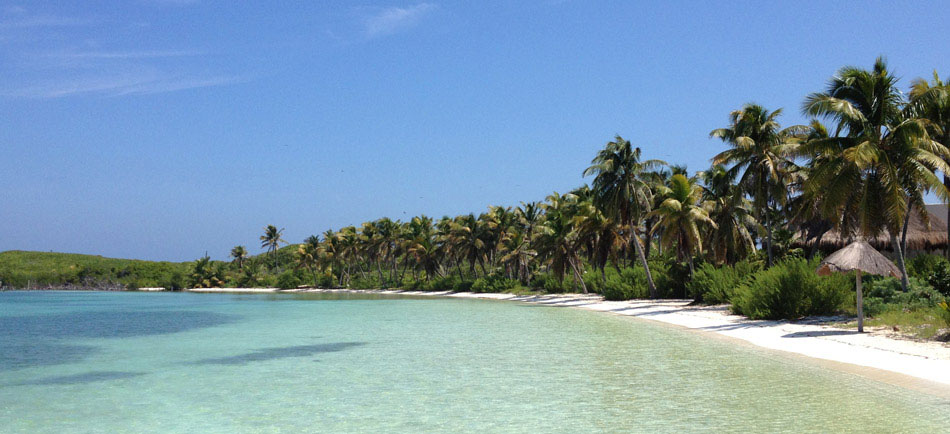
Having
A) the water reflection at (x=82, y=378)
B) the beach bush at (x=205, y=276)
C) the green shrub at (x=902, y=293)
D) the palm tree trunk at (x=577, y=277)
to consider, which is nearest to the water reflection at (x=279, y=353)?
the water reflection at (x=82, y=378)

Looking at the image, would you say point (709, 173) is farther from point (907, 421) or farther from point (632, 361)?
point (907, 421)

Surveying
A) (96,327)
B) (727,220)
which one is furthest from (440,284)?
(96,327)

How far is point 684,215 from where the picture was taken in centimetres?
3098

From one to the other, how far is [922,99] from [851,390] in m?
13.7

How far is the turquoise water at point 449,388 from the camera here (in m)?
8.80

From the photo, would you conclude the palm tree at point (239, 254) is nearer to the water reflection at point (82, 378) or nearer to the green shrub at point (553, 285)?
the green shrub at point (553, 285)

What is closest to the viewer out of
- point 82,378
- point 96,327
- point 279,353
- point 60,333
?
point 82,378

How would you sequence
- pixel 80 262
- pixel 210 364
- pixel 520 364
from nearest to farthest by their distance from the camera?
pixel 520 364, pixel 210 364, pixel 80 262

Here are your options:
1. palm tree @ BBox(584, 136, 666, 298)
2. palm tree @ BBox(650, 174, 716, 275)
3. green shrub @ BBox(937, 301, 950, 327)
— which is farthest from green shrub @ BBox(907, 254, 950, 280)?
palm tree @ BBox(584, 136, 666, 298)

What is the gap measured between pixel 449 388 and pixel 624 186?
27.3m

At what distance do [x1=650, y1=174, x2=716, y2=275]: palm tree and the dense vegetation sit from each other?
7 centimetres

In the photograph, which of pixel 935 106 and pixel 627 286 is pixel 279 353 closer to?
pixel 935 106

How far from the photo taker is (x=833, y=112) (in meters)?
19.9

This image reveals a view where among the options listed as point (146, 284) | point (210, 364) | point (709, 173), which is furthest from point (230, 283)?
point (210, 364)
